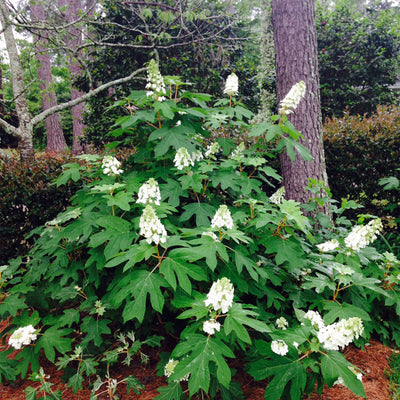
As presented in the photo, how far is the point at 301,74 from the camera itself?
3.78 metres

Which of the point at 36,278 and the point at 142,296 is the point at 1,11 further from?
the point at 142,296

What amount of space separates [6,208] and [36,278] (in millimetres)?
1793

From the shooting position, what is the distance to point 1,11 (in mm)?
4090

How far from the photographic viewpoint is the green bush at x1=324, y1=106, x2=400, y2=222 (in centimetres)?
430

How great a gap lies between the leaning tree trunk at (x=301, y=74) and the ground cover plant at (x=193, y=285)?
1053 millimetres

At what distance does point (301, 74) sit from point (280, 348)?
11.3 feet

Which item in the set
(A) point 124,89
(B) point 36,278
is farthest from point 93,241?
(A) point 124,89

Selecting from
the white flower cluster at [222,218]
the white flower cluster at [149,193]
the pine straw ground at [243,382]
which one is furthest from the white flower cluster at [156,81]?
the pine straw ground at [243,382]

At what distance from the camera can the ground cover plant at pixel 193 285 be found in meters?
1.57

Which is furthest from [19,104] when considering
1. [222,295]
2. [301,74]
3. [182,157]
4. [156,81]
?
[222,295]

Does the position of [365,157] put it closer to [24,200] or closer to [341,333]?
[341,333]

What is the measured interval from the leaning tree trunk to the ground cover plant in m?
1.05

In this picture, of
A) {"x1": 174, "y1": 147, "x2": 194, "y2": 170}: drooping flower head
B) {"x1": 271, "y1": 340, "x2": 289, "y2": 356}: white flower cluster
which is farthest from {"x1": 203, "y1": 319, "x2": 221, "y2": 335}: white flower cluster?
{"x1": 174, "y1": 147, "x2": 194, "y2": 170}: drooping flower head

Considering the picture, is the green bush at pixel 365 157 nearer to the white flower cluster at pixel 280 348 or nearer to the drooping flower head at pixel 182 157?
the drooping flower head at pixel 182 157
